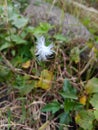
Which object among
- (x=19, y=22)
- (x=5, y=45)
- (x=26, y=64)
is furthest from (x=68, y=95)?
(x=19, y=22)

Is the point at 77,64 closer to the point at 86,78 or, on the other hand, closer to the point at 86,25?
the point at 86,78

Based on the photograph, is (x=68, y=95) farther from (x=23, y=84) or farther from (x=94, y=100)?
(x=23, y=84)

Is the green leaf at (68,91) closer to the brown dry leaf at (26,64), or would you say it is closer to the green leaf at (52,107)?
the green leaf at (52,107)

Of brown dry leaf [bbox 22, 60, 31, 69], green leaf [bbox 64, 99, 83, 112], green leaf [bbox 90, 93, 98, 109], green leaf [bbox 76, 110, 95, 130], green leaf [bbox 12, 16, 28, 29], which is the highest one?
green leaf [bbox 12, 16, 28, 29]

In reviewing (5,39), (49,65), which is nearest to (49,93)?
(49,65)

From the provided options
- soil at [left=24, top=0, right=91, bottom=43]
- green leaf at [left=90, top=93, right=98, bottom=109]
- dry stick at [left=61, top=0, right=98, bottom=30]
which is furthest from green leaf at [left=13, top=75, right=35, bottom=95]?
dry stick at [left=61, top=0, right=98, bottom=30]

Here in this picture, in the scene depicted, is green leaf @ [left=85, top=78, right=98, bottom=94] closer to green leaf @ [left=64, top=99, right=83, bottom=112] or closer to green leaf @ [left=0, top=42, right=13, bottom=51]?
green leaf @ [left=64, top=99, right=83, bottom=112]
